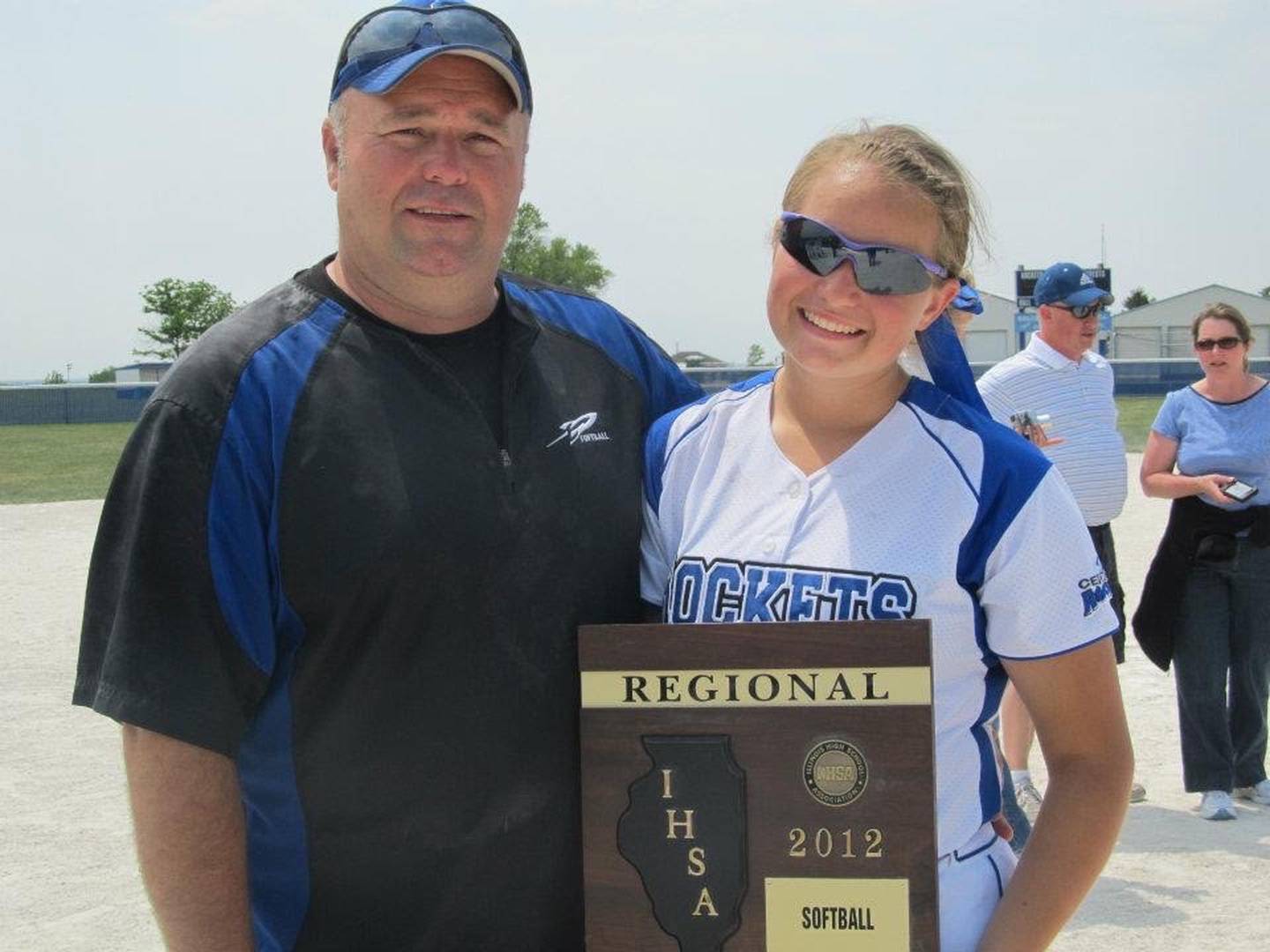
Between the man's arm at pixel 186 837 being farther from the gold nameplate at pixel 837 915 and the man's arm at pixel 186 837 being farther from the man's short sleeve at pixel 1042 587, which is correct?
the man's short sleeve at pixel 1042 587

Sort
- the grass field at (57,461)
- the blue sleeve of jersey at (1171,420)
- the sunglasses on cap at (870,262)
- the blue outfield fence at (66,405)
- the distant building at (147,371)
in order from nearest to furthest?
the sunglasses on cap at (870,262), the blue sleeve of jersey at (1171,420), the grass field at (57,461), the blue outfield fence at (66,405), the distant building at (147,371)

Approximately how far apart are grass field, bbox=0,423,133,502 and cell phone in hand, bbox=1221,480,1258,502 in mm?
12215

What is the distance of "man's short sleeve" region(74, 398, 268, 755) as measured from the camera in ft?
7.58

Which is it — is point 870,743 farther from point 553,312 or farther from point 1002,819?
point 553,312

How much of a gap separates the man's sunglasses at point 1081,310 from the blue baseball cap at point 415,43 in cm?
531

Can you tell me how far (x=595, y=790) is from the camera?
7.48ft

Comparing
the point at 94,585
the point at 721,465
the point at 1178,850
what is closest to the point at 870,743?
the point at 721,465

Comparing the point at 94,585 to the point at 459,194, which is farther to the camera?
the point at 459,194

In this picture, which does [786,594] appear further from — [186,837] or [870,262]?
[186,837]

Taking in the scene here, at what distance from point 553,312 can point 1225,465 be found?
17.8 feet

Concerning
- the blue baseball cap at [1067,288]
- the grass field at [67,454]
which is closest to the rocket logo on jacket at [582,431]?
the blue baseball cap at [1067,288]

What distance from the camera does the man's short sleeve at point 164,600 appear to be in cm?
231

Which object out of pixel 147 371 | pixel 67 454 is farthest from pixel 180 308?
pixel 67 454

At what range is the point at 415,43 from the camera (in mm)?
2555
